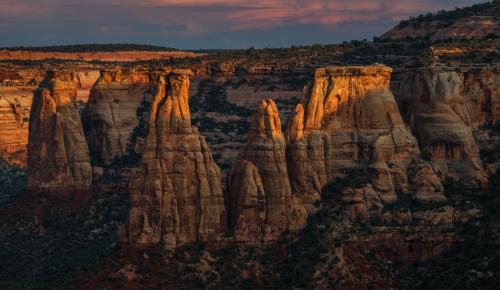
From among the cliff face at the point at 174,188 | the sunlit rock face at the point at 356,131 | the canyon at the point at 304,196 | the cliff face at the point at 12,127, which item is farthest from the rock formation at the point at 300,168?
the cliff face at the point at 12,127

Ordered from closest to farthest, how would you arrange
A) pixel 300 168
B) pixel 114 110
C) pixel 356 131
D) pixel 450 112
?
pixel 300 168, pixel 356 131, pixel 450 112, pixel 114 110

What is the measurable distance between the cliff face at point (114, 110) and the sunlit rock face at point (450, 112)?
1066 inches

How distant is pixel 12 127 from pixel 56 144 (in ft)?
124

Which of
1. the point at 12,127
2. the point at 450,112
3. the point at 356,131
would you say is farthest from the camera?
the point at 12,127

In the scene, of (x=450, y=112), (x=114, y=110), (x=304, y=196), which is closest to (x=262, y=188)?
(x=304, y=196)

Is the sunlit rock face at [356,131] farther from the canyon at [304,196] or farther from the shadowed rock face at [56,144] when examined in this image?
the shadowed rock face at [56,144]

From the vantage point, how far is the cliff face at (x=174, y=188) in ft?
302

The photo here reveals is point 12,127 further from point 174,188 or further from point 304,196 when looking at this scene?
point 174,188

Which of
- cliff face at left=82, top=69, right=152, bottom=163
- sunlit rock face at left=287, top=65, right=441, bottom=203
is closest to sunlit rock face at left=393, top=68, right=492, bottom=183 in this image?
sunlit rock face at left=287, top=65, right=441, bottom=203

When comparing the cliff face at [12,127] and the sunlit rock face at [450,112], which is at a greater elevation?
the sunlit rock face at [450,112]

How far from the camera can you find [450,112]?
102 metres

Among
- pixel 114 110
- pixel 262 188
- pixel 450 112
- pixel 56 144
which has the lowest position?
pixel 56 144

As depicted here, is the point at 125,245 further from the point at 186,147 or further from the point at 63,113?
the point at 63,113

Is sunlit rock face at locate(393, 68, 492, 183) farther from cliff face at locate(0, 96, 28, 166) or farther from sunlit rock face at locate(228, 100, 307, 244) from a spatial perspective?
cliff face at locate(0, 96, 28, 166)
